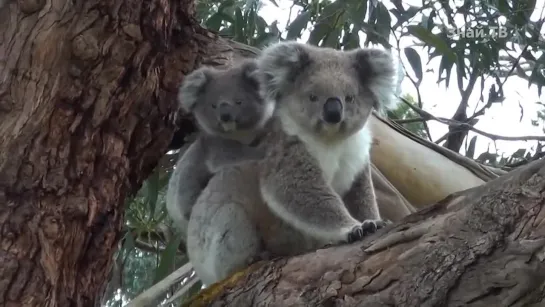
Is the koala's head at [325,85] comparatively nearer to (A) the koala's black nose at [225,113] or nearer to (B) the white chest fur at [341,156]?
(B) the white chest fur at [341,156]

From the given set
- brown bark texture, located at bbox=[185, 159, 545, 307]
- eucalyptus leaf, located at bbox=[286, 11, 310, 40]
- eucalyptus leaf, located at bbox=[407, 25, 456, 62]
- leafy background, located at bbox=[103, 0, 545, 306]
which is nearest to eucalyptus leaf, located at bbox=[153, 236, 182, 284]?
leafy background, located at bbox=[103, 0, 545, 306]

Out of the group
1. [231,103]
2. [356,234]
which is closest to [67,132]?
[356,234]

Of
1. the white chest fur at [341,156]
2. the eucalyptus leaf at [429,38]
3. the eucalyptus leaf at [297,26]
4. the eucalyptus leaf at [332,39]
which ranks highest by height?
the eucalyptus leaf at [297,26]

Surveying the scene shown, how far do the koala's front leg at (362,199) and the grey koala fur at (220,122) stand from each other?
42 centimetres

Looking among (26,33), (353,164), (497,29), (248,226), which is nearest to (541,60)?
(497,29)

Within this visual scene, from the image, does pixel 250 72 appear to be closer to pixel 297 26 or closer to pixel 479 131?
pixel 297 26

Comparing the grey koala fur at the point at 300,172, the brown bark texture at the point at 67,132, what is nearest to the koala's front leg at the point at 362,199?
the grey koala fur at the point at 300,172

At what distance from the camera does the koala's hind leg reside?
6.90 ft

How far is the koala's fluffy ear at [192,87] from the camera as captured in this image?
7.84 feet

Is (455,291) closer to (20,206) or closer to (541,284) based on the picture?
(541,284)

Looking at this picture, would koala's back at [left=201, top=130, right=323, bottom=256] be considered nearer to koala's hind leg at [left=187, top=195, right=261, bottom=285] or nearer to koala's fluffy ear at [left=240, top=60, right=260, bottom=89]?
koala's hind leg at [left=187, top=195, right=261, bottom=285]

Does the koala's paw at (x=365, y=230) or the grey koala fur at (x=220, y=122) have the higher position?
the grey koala fur at (x=220, y=122)

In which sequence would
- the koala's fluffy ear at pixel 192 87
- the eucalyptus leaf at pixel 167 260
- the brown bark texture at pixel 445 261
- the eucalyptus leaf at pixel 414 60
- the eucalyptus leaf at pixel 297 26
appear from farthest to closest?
the eucalyptus leaf at pixel 414 60, the eucalyptus leaf at pixel 297 26, the eucalyptus leaf at pixel 167 260, the koala's fluffy ear at pixel 192 87, the brown bark texture at pixel 445 261

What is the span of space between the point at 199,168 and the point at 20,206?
939mm
